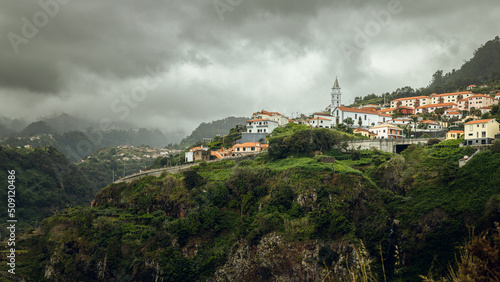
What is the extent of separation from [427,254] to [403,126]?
4113 centimetres

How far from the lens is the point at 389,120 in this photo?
7481cm

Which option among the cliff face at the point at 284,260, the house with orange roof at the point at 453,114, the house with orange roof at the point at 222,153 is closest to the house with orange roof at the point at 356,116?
the house with orange roof at the point at 453,114

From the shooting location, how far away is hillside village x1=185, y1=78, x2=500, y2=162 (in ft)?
213

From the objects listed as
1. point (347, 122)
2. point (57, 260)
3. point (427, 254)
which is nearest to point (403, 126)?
point (347, 122)

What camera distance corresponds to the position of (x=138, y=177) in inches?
2430

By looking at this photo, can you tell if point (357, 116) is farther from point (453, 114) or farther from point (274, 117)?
point (453, 114)

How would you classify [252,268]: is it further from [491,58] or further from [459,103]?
[491,58]

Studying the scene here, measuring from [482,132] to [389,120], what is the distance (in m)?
29.7

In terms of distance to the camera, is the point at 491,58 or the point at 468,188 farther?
the point at 491,58

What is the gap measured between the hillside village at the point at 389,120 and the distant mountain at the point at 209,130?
92336 millimetres

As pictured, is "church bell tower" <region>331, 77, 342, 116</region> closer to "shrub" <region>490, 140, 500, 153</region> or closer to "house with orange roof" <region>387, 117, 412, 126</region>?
"house with orange roof" <region>387, 117, 412, 126</region>

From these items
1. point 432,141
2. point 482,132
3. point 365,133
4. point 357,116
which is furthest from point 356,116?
point 482,132

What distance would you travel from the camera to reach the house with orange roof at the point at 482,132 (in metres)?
44.9

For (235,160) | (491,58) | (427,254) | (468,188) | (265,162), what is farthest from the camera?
(491,58)
